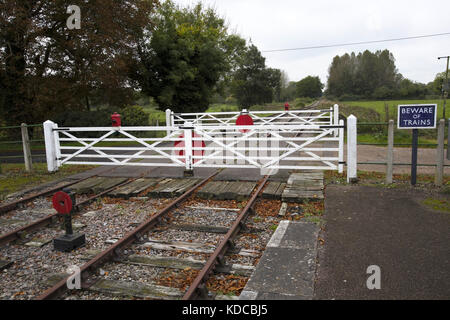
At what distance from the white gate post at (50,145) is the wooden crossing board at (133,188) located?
3.07 metres

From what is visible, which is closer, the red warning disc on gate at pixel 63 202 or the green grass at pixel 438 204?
the red warning disc on gate at pixel 63 202

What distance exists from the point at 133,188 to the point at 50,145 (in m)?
3.59

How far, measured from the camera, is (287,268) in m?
4.06

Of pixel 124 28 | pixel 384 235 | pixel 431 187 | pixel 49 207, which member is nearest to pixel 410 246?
pixel 384 235

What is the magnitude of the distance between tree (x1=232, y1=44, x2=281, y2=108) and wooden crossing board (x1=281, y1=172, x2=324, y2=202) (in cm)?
4603

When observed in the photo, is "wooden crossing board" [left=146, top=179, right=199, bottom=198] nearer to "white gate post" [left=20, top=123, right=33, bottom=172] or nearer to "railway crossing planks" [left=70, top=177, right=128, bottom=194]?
"railway crossing planks" [left=70, top=177, right=128, bottom=194]

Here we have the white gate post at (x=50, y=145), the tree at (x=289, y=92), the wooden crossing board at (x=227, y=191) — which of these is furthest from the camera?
the tree at (x=289, y=92)

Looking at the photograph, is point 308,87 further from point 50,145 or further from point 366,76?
point 50,145

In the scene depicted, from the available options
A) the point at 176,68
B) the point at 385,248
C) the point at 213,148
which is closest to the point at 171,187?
the point at 213,148

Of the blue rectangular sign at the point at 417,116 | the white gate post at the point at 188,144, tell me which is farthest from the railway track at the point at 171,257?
the blue rectangular sign at the point at 417,116

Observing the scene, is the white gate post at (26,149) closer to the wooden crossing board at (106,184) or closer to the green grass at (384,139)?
the wooden crossing board at (106,184)

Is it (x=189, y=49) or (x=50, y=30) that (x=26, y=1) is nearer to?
(x=50, y=30)

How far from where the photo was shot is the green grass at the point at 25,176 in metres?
8.85

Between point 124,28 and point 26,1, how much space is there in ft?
16.6
